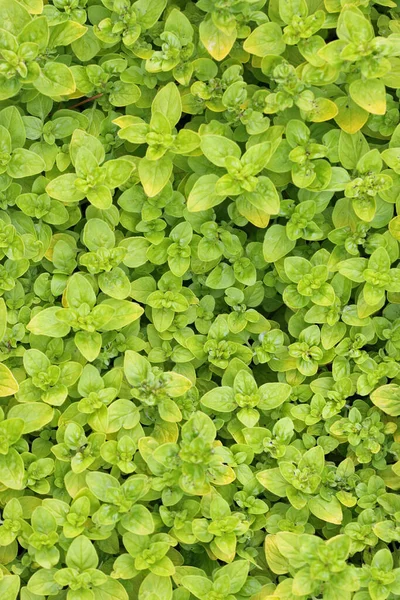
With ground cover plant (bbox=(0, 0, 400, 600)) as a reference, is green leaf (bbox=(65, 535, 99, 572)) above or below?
below

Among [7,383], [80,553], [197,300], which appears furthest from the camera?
[197,300]

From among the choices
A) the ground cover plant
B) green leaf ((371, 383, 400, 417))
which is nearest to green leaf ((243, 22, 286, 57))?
the ground cover plant

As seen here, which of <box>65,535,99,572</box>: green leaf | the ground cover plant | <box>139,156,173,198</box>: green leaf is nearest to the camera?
<box>65,535,99,572</box>: green leaf

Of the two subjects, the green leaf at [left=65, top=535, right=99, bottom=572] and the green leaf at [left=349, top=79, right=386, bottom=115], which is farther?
the green leaf at [left=349, top=79, right=386, bottom=115]

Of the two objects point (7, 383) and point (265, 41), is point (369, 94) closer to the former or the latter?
point (265, 41)

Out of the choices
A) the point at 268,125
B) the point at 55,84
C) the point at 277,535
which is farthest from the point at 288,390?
the point at 55,84

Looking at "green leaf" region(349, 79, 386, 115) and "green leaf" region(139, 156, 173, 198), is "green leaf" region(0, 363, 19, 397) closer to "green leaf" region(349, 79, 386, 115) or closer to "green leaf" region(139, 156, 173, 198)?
"green leaf" region(139, 156, 173, 198)

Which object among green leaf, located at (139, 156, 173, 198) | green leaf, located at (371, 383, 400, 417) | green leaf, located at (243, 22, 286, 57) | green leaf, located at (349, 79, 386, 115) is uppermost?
green leaf, located at (243, 22, 286, 57)

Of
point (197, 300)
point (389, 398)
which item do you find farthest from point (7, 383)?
point (389, 398)

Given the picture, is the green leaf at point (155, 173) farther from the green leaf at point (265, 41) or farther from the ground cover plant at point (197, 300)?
the green leaf at point (265, 41)

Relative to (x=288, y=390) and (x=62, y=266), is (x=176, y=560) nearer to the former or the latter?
(x=288, y=390)
